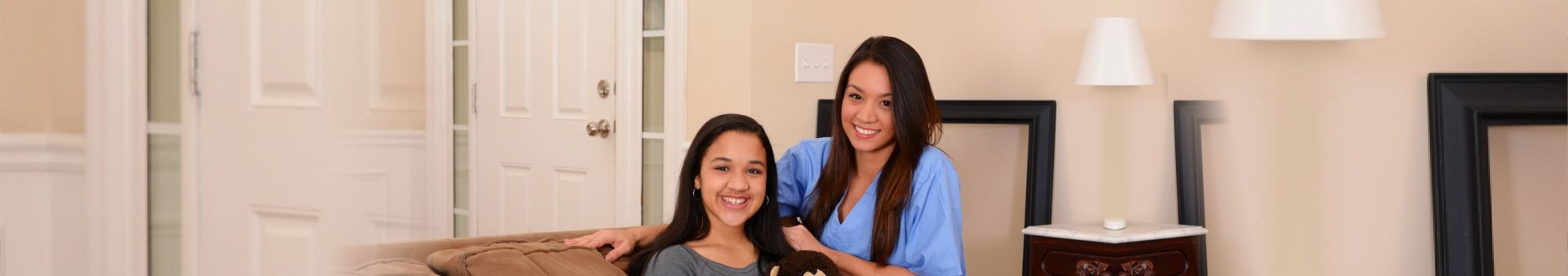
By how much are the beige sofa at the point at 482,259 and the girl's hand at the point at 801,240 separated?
258mm

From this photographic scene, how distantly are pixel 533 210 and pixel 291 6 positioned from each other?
886mm

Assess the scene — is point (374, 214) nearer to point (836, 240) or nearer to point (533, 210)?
point (533, 210)

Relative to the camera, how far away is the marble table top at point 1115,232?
2.13 m

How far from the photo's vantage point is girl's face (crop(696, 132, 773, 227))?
1.50m

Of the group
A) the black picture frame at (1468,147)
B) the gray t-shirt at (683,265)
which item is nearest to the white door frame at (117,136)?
the gray t-shirt at (683,265)

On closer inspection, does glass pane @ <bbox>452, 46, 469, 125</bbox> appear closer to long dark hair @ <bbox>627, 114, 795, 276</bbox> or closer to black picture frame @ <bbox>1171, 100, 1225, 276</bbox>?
long dark hair @ <bbox>627, 114, 795, 276</bbox>

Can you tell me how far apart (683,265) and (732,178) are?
0.15 m

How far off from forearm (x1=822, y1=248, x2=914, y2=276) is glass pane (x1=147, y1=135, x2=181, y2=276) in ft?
4.38

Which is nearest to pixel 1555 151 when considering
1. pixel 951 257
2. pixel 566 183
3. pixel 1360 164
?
pixel 1360 164

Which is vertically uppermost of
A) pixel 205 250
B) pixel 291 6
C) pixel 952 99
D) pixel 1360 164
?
pixel 291 6

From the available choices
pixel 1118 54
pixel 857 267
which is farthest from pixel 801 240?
pixel 1118 54

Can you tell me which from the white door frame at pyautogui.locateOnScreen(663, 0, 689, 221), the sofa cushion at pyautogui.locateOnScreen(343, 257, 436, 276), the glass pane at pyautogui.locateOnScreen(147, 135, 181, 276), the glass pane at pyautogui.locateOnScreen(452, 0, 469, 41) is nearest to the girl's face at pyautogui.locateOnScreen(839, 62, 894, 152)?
the sofa cushion at pyautogui.locateOnScreen(343, 257, 436, 276)

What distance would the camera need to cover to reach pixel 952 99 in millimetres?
2631

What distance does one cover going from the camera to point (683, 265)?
1.44m
